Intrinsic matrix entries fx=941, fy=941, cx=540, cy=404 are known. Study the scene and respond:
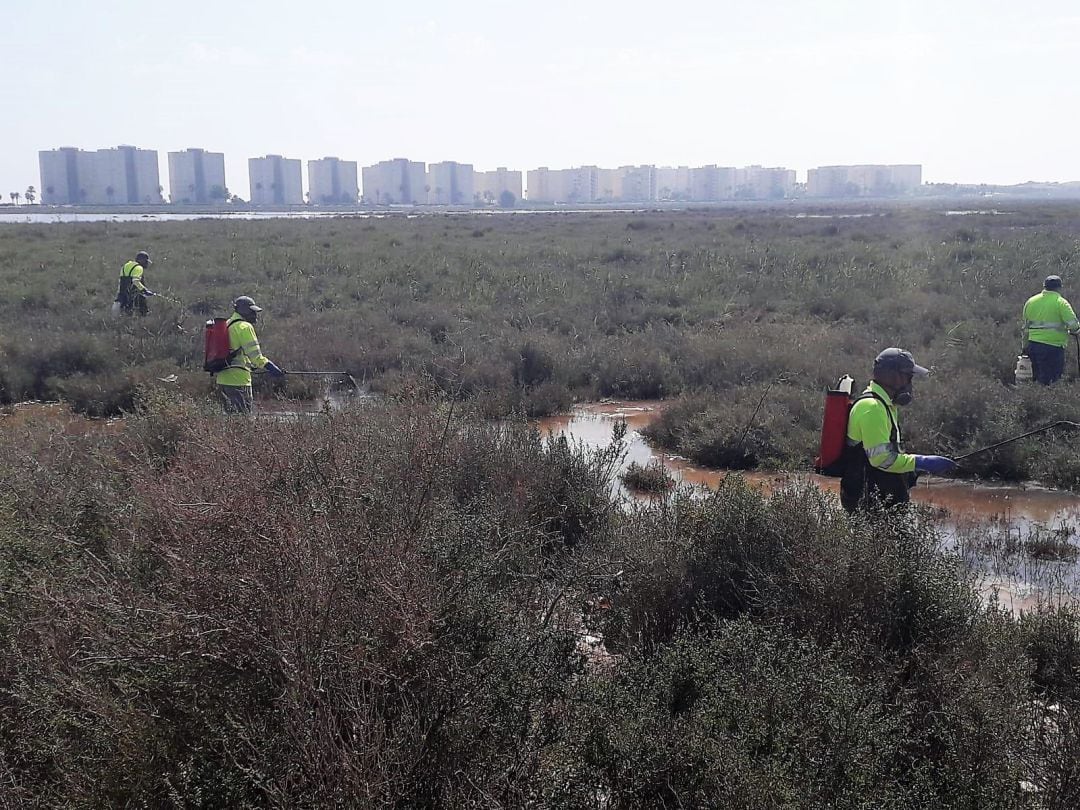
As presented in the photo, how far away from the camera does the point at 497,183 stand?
186m

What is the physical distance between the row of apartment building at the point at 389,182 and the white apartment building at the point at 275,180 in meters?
0.17

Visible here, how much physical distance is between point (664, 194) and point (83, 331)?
603 ft

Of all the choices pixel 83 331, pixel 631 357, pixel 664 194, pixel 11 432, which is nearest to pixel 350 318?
pixel 83 331

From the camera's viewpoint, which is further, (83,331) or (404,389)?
(83,331)

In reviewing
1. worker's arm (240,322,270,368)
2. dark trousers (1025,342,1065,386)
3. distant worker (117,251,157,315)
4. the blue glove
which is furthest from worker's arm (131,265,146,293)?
the blue glove

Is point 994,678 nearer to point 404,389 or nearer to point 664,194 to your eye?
point 404,389

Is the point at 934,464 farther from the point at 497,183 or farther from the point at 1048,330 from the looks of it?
the point at 497,183

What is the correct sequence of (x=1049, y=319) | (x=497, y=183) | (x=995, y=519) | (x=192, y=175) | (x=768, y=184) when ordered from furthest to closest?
1. (x=768, y=184)
2. (x=497, y=183)
3. (x=192, y=175)
4. (x=1049, y=319)
5. (x=995, y=519)

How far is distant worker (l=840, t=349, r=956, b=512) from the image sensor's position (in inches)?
211

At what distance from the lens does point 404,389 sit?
299 inches

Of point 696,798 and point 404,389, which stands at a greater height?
point 404,389

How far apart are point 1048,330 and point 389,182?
166m

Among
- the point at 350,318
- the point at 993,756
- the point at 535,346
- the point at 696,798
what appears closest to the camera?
the point at 696,798

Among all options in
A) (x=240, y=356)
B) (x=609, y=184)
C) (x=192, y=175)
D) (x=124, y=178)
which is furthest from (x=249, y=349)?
(x=609, y=184)
